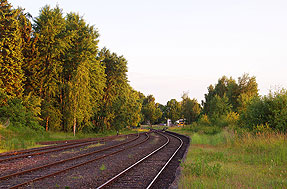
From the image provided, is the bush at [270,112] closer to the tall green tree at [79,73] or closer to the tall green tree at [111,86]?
the tall green tree at [79,73]

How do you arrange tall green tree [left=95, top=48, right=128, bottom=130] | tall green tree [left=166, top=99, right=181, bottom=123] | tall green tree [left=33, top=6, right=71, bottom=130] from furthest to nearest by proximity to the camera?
tall green tree [left=166, top=99, right=181, bottom=123]
tall green tree [left=95, top=48, right=128, bottom=130]
tall green tree [left=33, top=6, right=71, bottom=130]

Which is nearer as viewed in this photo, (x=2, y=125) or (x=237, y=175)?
(x=237, y=175)

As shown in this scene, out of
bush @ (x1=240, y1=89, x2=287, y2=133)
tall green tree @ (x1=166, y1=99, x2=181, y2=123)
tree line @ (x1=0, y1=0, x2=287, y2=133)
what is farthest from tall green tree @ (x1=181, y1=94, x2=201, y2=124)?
bush @ (x1=240, y1=89, x2=287, y2=133)

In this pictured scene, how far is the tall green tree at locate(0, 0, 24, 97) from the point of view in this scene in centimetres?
2592

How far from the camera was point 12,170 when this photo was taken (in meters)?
10.7

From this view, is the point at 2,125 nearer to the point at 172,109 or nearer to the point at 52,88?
the point at 52,88

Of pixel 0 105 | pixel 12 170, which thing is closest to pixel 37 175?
pixel 12 170

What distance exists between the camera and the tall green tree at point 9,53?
85.0 feet

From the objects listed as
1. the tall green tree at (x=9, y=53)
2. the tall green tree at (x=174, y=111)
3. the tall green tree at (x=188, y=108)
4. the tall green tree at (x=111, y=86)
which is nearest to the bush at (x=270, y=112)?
the tall green tree at (x=9, y=53)

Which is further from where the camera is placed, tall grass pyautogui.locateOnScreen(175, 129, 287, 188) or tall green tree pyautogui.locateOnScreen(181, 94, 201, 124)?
tall green tree pyautogui.locateOnScreen(181, 94, 201, 124)

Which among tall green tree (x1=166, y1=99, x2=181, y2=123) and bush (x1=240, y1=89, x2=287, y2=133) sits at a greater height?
tall green tree (x1=166, y1=99, x2=181, y2=123)

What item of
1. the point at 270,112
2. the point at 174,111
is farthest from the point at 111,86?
the point at 174,111

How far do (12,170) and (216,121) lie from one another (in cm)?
3515

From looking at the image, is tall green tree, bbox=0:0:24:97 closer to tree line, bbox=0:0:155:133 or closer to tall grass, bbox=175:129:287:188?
tree line, bbox=0:0:155:133
